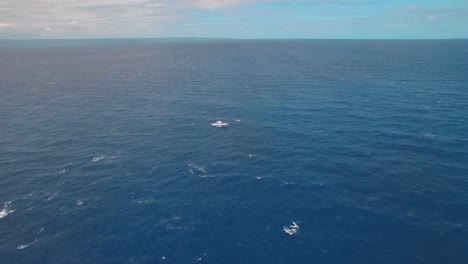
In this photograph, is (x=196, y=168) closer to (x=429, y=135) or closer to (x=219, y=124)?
(x=219, y=124)

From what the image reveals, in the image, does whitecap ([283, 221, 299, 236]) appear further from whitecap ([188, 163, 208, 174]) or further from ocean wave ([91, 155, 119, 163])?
ocean wave ([91, 155, 119, 163])

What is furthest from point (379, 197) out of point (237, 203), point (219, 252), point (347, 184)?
point (219, 252)

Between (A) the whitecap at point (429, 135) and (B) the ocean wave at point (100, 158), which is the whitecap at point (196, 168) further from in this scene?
(A) the whitecap at point (429, 135)

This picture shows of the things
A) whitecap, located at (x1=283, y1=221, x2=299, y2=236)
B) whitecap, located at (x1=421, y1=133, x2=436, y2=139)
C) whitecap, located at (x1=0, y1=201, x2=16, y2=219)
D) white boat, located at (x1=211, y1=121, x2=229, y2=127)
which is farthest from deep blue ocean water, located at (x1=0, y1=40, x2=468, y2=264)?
white boat, located at (x1=211, y1=121, x2=229, y2=127)

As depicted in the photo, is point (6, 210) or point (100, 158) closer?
point (6, 210)

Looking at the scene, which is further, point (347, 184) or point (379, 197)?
point (347, 184)

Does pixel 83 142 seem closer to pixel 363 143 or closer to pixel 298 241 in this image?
pixel 298 241

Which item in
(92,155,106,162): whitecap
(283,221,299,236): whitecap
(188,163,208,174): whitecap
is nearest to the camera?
(283,221,299,236): whitecap

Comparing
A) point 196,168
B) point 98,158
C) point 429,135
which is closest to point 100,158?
point 98,158
